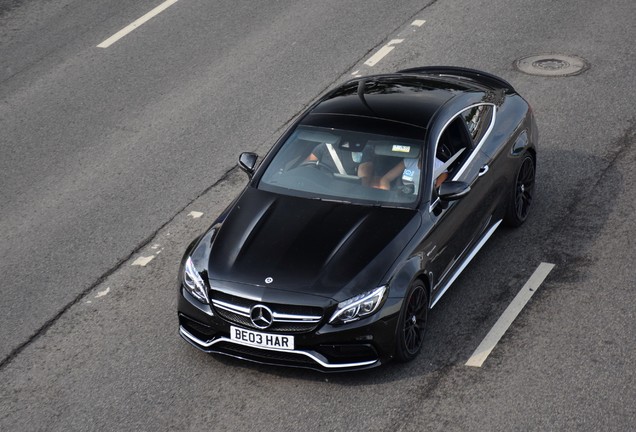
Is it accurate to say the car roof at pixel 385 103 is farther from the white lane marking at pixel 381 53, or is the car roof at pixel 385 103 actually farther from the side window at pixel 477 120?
the white lane marking at pixel 381 53

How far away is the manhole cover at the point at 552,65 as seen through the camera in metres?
13.8

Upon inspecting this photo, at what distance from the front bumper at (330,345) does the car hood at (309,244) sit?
0.24 m

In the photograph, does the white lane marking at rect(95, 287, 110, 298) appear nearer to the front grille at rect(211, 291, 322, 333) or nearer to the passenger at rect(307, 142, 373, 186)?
the front grille at rect(211, 291, 322, 333)

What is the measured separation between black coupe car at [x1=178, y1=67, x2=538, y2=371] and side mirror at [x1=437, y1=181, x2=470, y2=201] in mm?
11

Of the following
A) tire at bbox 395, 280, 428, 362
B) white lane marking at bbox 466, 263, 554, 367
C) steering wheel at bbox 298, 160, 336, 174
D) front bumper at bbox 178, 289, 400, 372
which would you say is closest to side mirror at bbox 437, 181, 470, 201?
tire at bbox 395, 280, 428, 362

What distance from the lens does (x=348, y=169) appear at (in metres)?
9.08

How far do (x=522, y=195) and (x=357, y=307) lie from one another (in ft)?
10.5

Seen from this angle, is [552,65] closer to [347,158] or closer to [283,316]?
[347,158]

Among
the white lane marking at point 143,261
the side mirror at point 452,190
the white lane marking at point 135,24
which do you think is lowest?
the white lane marking at point 135,24

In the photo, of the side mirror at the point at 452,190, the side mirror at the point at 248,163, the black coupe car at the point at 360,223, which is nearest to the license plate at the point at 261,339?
the black coupe car at the point at 360,223

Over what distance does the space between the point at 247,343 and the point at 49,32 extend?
9525 mm

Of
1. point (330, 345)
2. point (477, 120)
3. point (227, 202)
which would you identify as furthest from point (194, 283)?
point (477, 120)

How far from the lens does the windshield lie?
29.1 ft

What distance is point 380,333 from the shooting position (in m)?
7.90
